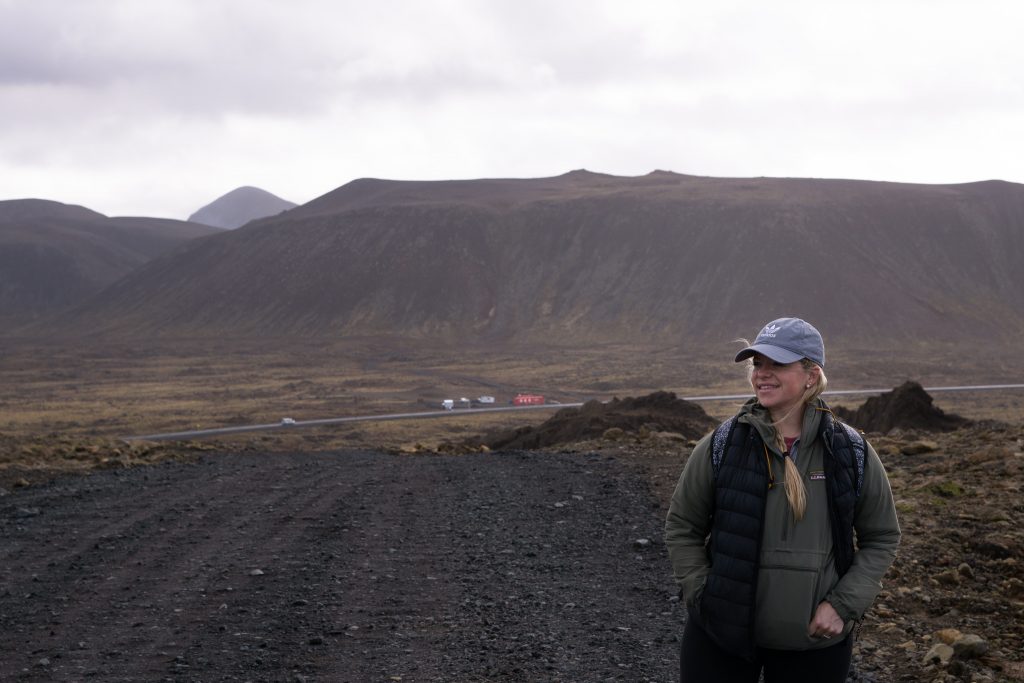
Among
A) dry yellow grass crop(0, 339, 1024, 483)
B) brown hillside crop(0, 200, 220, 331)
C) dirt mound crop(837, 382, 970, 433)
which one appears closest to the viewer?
dirt mound crop(837, 382, 970, 433)

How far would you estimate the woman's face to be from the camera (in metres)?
3.69

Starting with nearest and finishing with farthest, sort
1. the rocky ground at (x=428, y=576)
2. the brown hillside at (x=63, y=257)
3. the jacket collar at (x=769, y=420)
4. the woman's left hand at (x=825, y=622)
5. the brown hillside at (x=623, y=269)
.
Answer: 1. the woman's left hand at (x=825, y=622)
2. the jacket collar at (x=769, y=420)
3. the rocky ground at (x=428, y=576)
4. the brown hillside at (x=623, y=269)
5. the brown hillside at (x=63, y=257)

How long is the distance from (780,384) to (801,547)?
564 mm

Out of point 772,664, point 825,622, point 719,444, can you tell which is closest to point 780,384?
point 719,444

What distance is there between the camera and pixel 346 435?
3462 centimetres

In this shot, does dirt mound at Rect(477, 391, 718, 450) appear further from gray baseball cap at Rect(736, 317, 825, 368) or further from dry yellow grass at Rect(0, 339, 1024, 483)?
gray baseball cap at Rect(736, 317, 825, 368)

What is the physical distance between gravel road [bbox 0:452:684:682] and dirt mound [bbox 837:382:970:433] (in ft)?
29.3

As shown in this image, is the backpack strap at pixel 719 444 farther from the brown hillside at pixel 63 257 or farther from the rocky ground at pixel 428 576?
the brown hillside at pixel 63 257

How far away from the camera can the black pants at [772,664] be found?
3570 mm

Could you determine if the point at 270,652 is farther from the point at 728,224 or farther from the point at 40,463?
the point at 728,224

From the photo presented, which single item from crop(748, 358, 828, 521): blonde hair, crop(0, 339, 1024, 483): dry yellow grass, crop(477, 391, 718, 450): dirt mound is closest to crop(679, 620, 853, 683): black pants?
crop(748, 358, 828, 521): blonde hair

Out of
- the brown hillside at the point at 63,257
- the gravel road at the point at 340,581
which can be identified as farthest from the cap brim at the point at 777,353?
the brown hillside at the point at 63,257

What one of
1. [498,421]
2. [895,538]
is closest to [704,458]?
[895,538]

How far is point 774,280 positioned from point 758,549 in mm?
97184
